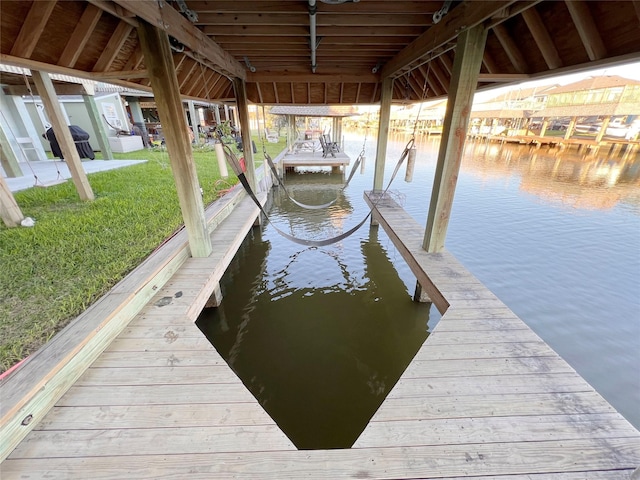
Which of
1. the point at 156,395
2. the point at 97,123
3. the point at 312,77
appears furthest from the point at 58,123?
the point at 97,123

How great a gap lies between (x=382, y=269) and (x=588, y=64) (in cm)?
315

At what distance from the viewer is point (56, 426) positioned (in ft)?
4.42

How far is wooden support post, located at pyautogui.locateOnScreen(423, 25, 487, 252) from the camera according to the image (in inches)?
88.1

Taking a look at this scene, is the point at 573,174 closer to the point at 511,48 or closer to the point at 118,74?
the point at 511,48

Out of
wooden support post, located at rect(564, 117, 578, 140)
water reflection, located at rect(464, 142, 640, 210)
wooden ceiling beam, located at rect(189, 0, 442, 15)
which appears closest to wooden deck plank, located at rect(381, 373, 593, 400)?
wooden ceiling beam, located at rect(189, 0, 442, 15)

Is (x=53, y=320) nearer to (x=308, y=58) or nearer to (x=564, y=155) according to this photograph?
(x=308, y=58)

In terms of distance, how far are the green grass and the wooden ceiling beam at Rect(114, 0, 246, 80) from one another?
215 cm

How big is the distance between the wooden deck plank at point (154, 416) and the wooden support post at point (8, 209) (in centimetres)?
338

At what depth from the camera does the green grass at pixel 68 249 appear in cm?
196

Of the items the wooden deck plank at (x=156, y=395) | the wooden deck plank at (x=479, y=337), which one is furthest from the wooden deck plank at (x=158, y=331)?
the wooden deck plank at (x=479, y=337)

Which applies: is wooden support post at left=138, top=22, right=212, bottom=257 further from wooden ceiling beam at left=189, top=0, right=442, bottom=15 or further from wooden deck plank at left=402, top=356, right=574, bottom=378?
wooden deck plank at left=402, top=356, right=574, bottom=378

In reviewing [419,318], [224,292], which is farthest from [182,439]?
[419,318]

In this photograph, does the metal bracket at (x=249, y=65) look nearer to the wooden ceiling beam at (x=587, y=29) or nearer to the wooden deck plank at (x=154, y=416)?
the wooden ceiling beam at (x=587, y=29)

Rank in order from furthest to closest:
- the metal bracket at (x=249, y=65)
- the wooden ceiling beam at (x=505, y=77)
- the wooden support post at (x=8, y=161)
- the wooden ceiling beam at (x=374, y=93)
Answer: the wooden ceiling beam at (x=374, y=93)
the wooden support post at (x=8, y=161)
the metal bracket at (x=249, y=65)
the wooden ceiling beam at (x=505, y=77)
